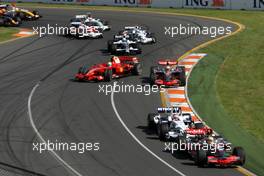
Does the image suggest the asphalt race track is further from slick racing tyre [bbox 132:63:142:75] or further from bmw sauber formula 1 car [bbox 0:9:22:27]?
bmw sauber formula 1 car [bbox 0:9:22:27]

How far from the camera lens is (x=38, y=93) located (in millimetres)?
37938

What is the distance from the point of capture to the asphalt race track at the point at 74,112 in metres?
26.3

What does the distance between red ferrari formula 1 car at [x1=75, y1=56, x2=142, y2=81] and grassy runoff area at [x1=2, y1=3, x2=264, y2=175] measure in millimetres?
3579

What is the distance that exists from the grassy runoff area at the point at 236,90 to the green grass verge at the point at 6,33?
49.7ft

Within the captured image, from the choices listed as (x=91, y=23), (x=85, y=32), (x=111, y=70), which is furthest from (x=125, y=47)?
(x=91, y=23)

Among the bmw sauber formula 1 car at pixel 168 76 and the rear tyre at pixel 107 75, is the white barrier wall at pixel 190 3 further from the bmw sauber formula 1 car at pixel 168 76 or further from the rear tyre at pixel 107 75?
the rear tyre at pixel 107 75

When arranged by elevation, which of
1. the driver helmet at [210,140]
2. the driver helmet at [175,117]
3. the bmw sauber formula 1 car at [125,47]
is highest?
the bmw sauber formula 1 car at [125,47]

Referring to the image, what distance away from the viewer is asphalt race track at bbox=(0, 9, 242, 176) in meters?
26.3

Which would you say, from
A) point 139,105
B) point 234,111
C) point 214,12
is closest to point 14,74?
point 139,105

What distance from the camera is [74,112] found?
34.1 m

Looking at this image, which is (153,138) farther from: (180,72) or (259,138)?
(180,72)

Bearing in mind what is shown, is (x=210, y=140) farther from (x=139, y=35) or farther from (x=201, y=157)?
(x=139, y=35)

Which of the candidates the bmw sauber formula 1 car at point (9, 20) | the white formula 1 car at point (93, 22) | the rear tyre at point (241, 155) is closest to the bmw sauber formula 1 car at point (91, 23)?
the white formula 1 car at point (93, 22)

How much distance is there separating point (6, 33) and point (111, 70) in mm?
17922
